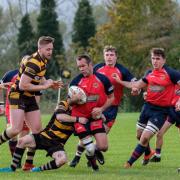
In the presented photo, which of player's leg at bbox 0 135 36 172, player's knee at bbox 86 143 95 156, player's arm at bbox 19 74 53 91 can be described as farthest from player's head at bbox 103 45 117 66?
player's leg at bbox 0 135 36 172

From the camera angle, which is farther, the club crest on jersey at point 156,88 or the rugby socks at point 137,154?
the club crest on jersey at point 156,88

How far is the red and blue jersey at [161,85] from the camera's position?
12547mm

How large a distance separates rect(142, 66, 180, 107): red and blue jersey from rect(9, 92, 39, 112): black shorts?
2124mm

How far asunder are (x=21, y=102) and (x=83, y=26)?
4592 centimetres

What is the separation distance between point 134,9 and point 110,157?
34.8m

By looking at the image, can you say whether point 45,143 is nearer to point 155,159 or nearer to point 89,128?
point 89,128

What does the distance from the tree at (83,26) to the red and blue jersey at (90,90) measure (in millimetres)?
44212

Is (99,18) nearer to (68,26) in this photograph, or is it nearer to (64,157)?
(68,26)

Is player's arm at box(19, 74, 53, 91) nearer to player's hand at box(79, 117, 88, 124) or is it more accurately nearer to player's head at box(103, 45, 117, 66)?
player's hand at box(79, 117, 88, 124)

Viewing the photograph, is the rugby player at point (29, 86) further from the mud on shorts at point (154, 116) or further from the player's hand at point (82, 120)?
the mud on shorts at point (154, 116)

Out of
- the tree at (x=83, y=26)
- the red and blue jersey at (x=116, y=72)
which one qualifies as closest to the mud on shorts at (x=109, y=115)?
the red and blue jersey at (x=116, y=72)

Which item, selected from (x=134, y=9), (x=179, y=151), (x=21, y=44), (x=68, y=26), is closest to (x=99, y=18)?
(x=68, y=26)

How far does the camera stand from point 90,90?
38.7 ft

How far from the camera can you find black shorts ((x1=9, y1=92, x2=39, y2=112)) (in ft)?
38.9
